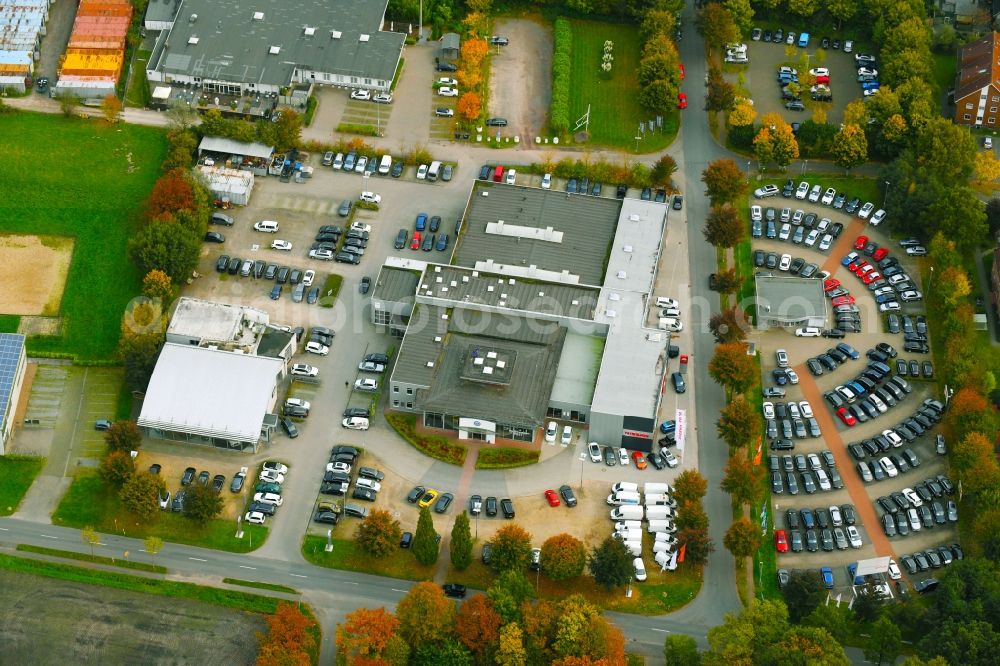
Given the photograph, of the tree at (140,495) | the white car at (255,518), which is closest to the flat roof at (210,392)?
the white car at (255,518)

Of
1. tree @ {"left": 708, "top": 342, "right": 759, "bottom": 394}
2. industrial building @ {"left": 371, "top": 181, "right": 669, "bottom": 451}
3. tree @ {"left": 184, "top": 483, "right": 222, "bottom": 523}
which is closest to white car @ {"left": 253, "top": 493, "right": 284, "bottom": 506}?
tree @ {"left": 184, "top": 483, "right": 222, "bottom": 523}

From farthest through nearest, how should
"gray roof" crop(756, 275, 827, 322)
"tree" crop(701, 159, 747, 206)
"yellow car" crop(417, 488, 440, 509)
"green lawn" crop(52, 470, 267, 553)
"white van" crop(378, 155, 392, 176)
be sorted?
"white van" crop(378, 155, 392, 176)
"tree" crop(701, 159, 747, 206)
"gray roof" crop(756, 275, 827, 322)
"yellow car" crop(417, 488, 440, 509)
"green lawn" crop(52, 470, 267, 553)

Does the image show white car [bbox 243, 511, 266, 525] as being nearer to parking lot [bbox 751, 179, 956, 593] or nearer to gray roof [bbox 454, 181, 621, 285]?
gray roof [bbox 454, 181, 621, 285]

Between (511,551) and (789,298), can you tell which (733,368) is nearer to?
(789,298)

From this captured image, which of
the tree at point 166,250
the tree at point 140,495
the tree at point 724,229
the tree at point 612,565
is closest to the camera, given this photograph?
the tree at point 612,565

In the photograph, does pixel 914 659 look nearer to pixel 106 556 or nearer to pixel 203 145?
pixel 106 556

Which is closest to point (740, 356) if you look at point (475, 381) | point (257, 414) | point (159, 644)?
point (475, 381)

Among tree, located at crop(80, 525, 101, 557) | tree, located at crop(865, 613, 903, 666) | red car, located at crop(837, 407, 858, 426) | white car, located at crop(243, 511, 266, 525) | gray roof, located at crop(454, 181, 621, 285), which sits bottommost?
tree, located at crop(865, 613, 903, 666)

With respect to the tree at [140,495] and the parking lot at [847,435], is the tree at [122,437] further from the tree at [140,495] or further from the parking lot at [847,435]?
the parking lot at [847,435]

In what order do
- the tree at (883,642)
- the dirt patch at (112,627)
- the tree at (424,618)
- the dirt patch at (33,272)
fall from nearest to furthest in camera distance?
the tree at (424,618) < the tree at (883,642) < the dirt patch at (112,627) < the dirt patch at (33,272)
